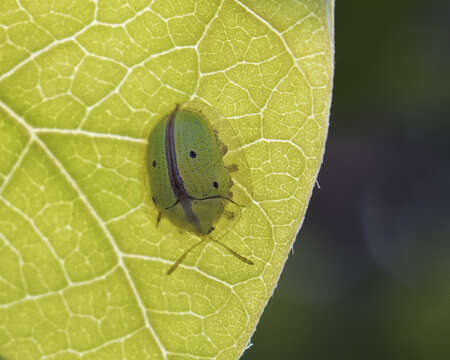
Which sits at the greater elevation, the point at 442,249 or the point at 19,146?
the point at 19,146

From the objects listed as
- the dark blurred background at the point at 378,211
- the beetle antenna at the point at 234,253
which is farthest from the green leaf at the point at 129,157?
the dark blurred background at the point at 378,211

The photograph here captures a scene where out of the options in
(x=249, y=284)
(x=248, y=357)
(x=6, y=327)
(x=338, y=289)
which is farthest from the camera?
(x=338, y=289)

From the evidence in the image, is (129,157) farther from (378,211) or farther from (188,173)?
(378,211)

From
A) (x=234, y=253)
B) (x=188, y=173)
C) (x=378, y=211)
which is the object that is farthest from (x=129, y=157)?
(x=378, y=211)

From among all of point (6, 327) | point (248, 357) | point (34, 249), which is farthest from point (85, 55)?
point (248, 357)

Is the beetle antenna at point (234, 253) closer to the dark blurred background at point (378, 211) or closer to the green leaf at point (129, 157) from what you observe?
the green leaf at point (129, 157)

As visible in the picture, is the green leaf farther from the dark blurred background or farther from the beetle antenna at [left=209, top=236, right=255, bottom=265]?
the dark blurred background

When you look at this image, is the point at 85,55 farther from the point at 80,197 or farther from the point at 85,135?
the point at 80,197

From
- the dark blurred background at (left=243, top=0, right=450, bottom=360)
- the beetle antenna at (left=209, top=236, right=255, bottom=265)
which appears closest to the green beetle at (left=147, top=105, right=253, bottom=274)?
the beetle antenna at (left=209, top=236, right=255, bottom=265)
